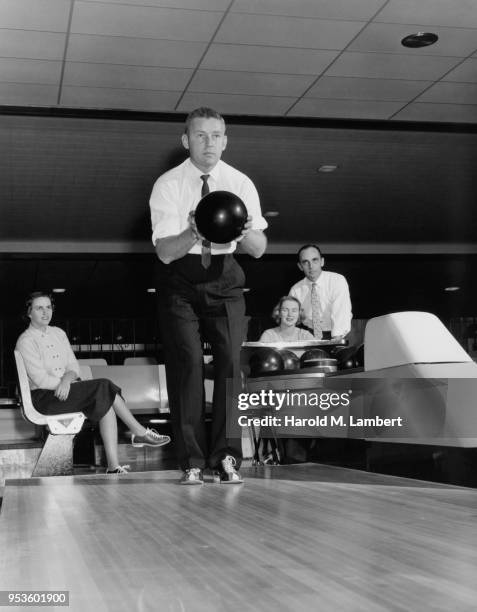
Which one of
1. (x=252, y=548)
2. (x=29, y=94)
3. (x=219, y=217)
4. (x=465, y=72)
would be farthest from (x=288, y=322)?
(x=252, y=548)

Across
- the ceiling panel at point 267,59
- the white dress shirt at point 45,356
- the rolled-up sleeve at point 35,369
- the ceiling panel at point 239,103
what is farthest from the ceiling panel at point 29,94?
the rolled-up sleeve at point 35,369

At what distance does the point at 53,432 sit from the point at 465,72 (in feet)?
12.1

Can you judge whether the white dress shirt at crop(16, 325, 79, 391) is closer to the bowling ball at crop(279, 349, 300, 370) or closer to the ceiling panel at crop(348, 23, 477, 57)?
the bowling ball at crop(279, 349, 300, 370)

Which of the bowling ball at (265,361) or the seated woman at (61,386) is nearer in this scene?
the bowling ball at (265,361)

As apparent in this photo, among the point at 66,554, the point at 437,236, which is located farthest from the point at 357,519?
the point at 437,236

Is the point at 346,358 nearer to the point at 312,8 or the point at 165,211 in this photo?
the point at 165,211

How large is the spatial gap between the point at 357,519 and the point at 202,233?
102 cm

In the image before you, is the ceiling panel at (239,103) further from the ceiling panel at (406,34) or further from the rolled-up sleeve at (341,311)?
the rolled-up sleeve at (341,311)

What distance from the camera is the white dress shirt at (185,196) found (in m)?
2.47

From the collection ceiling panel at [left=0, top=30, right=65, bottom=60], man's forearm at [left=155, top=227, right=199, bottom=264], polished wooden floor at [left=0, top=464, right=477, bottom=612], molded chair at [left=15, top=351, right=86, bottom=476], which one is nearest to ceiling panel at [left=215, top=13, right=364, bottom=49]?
ceiling panel at [left=0, top=30, right=65, bottom=60]

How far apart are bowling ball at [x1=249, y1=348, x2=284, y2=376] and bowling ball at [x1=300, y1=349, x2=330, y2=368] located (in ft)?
0.84

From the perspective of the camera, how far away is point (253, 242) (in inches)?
96.3

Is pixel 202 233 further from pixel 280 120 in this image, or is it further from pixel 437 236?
pixel 437 236

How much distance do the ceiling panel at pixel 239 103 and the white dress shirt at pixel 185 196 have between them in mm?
3244
